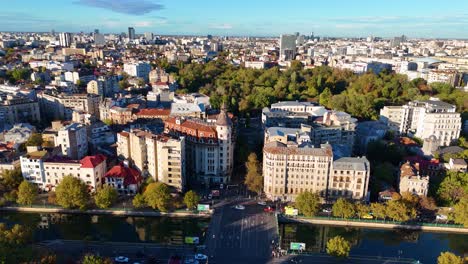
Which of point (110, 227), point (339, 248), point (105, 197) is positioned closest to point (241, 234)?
point (339, 248)

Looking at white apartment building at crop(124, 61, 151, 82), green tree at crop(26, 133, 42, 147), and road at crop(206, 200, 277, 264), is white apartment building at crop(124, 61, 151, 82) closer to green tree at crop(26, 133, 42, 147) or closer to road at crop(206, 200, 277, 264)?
green tree at crop(26, 133, 42, 147)

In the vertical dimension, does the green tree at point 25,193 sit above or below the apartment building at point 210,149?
below

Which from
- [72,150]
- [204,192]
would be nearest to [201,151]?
[204,192]

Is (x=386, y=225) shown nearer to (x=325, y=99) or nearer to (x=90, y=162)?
(x=90, y=162)

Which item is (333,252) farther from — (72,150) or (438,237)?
(72,150)

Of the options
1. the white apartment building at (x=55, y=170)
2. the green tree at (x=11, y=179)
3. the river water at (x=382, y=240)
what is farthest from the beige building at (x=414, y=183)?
the green tree at (x=11, y=179)

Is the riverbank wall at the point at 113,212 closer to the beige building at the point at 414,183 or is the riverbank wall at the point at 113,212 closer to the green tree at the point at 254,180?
the green tree at the point at 254,180
